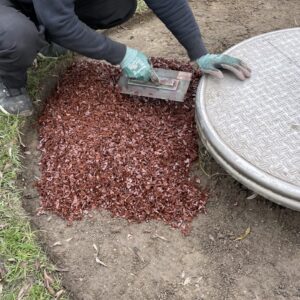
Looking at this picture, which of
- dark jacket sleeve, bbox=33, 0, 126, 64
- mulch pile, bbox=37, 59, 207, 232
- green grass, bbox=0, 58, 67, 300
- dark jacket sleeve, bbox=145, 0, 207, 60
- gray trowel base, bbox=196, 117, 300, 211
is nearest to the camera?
gray trowel base, bbox=196, 117, 300, 211

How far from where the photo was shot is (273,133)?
93.4 inches

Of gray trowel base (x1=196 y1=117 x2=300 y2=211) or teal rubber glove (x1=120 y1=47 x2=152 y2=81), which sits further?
teal rubber glove (x1=120 y1=47 x2=152 y2=81)

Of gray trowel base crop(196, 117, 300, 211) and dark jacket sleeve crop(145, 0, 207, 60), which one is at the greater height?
dark jacket sleeve crop(145, 0, 207, 60)

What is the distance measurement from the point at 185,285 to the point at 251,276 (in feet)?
1.09

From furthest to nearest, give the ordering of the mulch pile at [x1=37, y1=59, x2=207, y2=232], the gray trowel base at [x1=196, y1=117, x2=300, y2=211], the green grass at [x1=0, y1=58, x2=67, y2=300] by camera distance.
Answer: the mulch pile at [x1=37, y1=59, x2=207, y2=232] < the green grass at [x1=0, y1=58, x2=67, y2=300] < the gray trowel base at [x1=196, y1=117, x2=300, y2=211]

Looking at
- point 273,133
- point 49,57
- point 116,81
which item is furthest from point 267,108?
point 49,57

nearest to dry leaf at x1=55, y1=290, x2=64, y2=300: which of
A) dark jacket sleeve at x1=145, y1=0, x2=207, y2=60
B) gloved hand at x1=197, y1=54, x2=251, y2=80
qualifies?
gloved hand at x1=197, y1=54, x2=251, y2=80

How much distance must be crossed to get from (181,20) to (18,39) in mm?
930

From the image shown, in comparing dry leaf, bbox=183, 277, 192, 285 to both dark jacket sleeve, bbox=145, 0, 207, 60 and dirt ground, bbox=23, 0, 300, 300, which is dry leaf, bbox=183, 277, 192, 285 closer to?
dirt ground, bbox=23, 0, 300, 300

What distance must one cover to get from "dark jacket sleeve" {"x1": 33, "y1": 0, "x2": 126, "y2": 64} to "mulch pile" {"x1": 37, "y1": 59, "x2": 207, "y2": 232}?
393 millimetres

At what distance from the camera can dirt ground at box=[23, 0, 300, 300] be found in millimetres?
2354

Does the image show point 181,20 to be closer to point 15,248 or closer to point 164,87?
point 164,87

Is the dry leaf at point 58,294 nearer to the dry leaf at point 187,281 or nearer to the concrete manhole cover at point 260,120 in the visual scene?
the dry leaf at point 187,281

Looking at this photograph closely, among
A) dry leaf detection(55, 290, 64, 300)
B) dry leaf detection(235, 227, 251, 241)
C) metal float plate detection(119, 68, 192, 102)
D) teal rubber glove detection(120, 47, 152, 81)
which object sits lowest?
dry leaf detection(235, 227, 251, 241)
